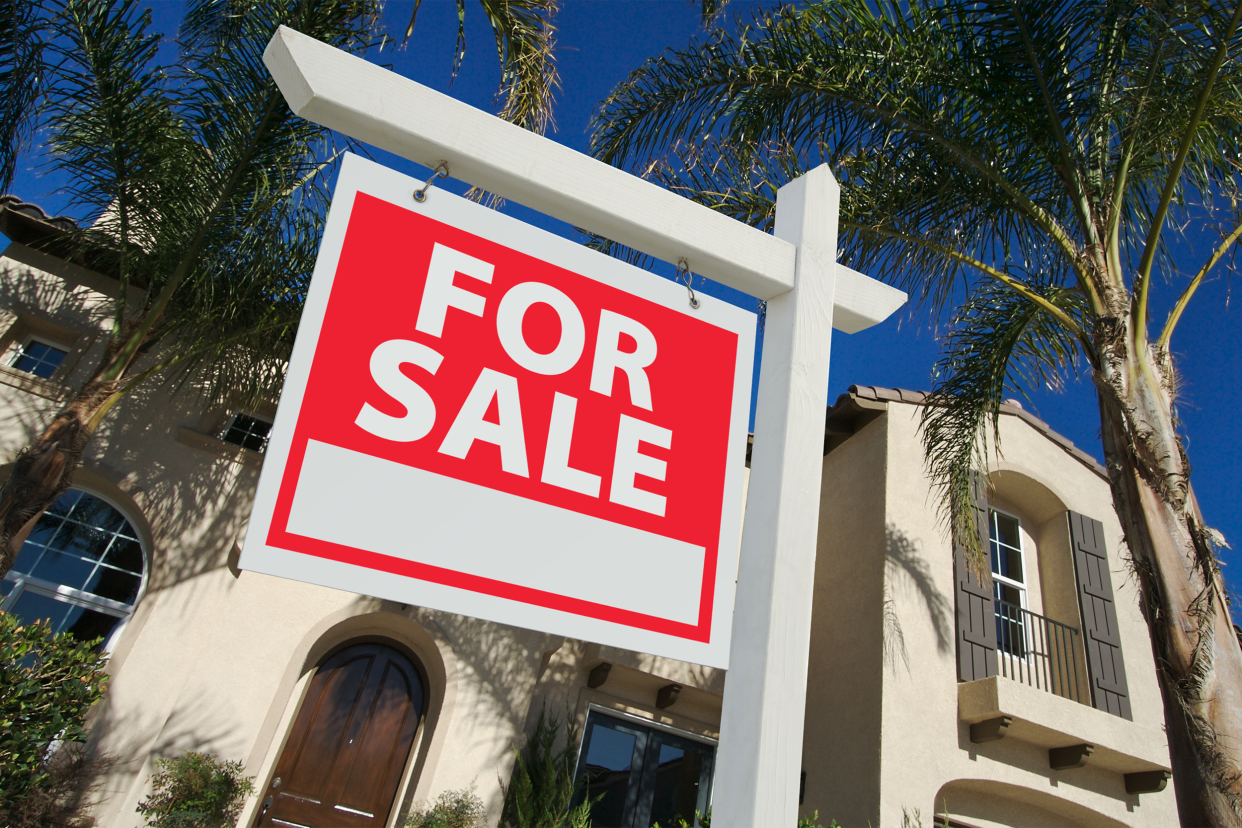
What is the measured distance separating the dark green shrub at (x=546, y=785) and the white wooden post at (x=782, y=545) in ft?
24.6

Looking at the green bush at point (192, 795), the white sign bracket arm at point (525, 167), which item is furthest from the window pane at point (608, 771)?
the white sign bracket arm at point (525, 167)

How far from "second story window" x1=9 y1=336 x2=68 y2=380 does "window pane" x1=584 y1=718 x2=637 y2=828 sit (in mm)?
7616

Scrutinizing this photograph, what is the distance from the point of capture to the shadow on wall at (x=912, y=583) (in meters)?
8.81

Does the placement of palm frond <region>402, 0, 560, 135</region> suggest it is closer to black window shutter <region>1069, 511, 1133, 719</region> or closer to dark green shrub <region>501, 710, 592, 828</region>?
dark green shrub <region>501, 710, 592, 828</region>

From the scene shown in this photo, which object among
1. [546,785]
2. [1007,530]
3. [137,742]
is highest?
[1007,530]

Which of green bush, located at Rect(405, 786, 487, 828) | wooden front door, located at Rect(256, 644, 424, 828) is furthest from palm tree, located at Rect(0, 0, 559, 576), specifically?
green bush, located at Rect(405, 786, 487, 828)

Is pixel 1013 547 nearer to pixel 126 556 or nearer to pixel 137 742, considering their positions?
pixel 137 742

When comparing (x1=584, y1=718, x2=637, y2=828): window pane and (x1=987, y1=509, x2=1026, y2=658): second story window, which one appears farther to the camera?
(x1=987, y1=509, x2=1026, y2=658): second story window

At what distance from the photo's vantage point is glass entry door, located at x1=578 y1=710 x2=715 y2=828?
931 centimetres

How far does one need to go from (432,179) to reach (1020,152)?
564cm

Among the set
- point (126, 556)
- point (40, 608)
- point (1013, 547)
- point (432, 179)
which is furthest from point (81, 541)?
point (1013, 547)

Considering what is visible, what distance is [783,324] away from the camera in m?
1.63

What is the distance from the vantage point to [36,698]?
247 inches

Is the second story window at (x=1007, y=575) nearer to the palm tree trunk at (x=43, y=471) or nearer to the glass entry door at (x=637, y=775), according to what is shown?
the glass entry door at (x=637, y=775)
